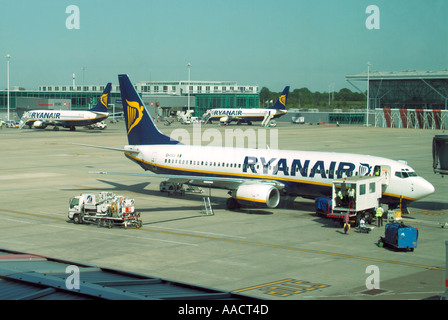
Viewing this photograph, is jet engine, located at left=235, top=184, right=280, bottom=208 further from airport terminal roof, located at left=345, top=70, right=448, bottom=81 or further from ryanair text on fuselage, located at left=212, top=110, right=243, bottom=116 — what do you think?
airport terminal roof, located at left=345, top=70, right=448, bottom=81

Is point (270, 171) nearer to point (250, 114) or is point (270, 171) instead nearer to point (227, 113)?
point (250, 114)

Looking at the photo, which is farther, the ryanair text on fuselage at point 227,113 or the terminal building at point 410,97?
the ryanair text on fuselage at point 227,113

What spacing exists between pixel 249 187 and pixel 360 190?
876 cm

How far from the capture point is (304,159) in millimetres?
45125

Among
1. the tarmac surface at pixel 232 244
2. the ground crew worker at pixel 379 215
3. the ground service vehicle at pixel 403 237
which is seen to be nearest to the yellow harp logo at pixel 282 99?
the tarmac surface at pixel 232 244

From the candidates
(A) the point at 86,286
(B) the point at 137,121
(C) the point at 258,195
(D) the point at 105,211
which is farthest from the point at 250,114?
(A) the point at 86,286

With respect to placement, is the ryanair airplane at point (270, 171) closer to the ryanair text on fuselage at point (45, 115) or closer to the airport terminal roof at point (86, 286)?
the airport terminal roof at point (86, 286)

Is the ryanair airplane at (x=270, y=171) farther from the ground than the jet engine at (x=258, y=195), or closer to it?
farther from the ground

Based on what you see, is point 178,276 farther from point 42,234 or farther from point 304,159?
point 304,159

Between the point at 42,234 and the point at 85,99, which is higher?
the point at 85,99

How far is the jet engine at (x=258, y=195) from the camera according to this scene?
141 feet

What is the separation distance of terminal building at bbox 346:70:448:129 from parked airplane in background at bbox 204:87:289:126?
31124mm

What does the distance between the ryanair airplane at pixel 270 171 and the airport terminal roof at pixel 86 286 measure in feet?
88.0
